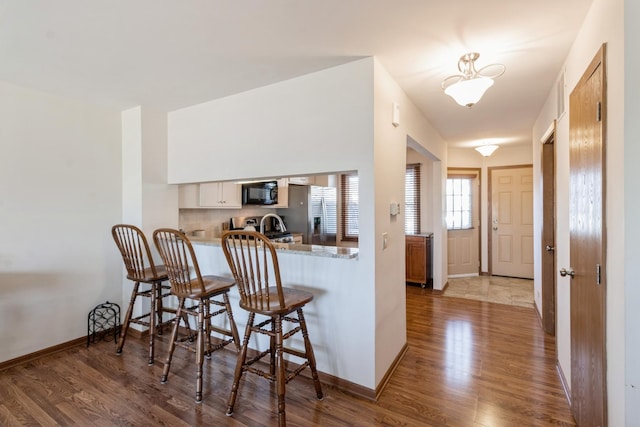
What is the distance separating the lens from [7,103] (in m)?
2.59

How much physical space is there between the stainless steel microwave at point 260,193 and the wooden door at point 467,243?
132 inches

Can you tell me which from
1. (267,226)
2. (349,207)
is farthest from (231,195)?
(349,207)

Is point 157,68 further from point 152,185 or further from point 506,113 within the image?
point 506,113

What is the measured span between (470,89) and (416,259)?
3.51 meters

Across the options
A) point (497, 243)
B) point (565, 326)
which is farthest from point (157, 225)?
point (497, 243)

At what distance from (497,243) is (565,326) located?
13.0 ft

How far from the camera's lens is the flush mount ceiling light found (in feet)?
6.56

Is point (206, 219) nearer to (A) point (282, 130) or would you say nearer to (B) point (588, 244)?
(A) point (282, 130)

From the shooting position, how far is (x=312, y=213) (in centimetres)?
539

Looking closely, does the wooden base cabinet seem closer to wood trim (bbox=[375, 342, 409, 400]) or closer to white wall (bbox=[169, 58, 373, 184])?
wood trim (bbox=[375, 342, 409, 400])

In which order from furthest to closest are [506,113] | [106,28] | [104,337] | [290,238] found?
[290,238], [506,113], [104,337], [106,28]

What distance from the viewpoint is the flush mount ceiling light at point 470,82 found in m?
2.00

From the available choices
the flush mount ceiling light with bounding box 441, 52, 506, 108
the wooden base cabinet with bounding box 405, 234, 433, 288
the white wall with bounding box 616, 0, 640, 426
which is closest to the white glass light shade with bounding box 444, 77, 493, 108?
the flush mount ceiling light with bounding box 441, 52, 506, 108

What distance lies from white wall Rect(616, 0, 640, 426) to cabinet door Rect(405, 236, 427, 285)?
12.7ft
